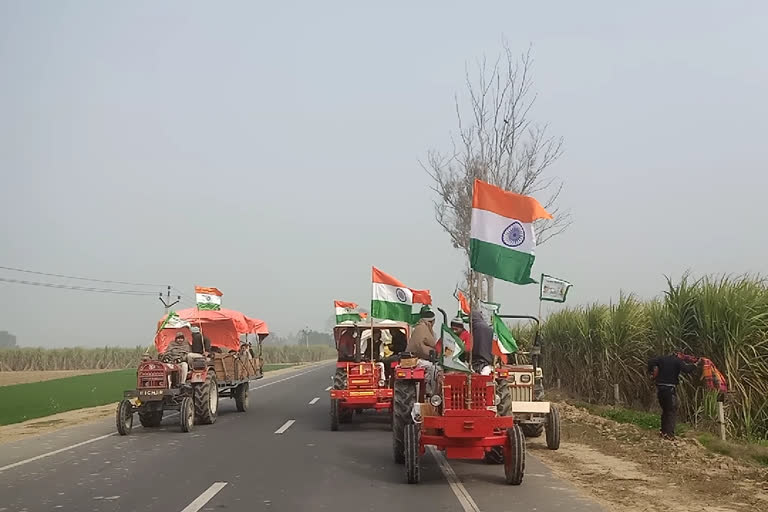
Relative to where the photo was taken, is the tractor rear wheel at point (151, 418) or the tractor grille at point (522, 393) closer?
the tractor grille at point (522, 393)

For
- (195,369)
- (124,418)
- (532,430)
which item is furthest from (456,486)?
(195,369)

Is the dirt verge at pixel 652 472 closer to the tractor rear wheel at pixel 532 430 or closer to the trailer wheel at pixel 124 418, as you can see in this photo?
the tractor rear wheel at pixel 532 430

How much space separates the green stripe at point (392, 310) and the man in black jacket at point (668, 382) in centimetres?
602

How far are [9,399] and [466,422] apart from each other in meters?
24.9

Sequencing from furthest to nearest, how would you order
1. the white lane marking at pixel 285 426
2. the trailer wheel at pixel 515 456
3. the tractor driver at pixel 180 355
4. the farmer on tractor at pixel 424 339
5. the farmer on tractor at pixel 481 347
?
the tractor driver at pixel 180 355 → the white lane marking at pixel 285 426 → the farmer on tractor at pixel 424 339 → the farmer on tractor at pixel 481 347 → the trailer wheel at pixel 515 456

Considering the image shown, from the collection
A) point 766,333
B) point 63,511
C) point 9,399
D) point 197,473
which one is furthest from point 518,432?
point 9,399

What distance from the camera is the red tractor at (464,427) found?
925 centimetres

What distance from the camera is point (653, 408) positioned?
688 inches

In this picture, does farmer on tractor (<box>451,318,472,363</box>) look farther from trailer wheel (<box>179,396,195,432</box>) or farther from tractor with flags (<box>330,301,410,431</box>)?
trailer wheel (<box>179,396,195,432</box>)

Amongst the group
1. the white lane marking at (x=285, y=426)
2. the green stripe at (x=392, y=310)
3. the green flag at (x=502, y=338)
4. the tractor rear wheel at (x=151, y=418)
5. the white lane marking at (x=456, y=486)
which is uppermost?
the green stripe at (x=392, y=310)

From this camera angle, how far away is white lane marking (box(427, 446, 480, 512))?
323 inches

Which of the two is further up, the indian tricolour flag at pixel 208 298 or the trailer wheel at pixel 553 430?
the indian tricolour flag at pixel 208 298

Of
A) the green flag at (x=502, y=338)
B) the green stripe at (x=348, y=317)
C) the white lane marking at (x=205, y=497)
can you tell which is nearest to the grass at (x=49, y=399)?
the green stripe at (x=348, y=317)

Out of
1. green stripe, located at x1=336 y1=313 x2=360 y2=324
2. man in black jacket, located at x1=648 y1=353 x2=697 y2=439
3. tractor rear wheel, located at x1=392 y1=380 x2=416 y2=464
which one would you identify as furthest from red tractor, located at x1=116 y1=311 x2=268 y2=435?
man in black jacket, located at x1=648 y1=353 x2=697 y2=439
